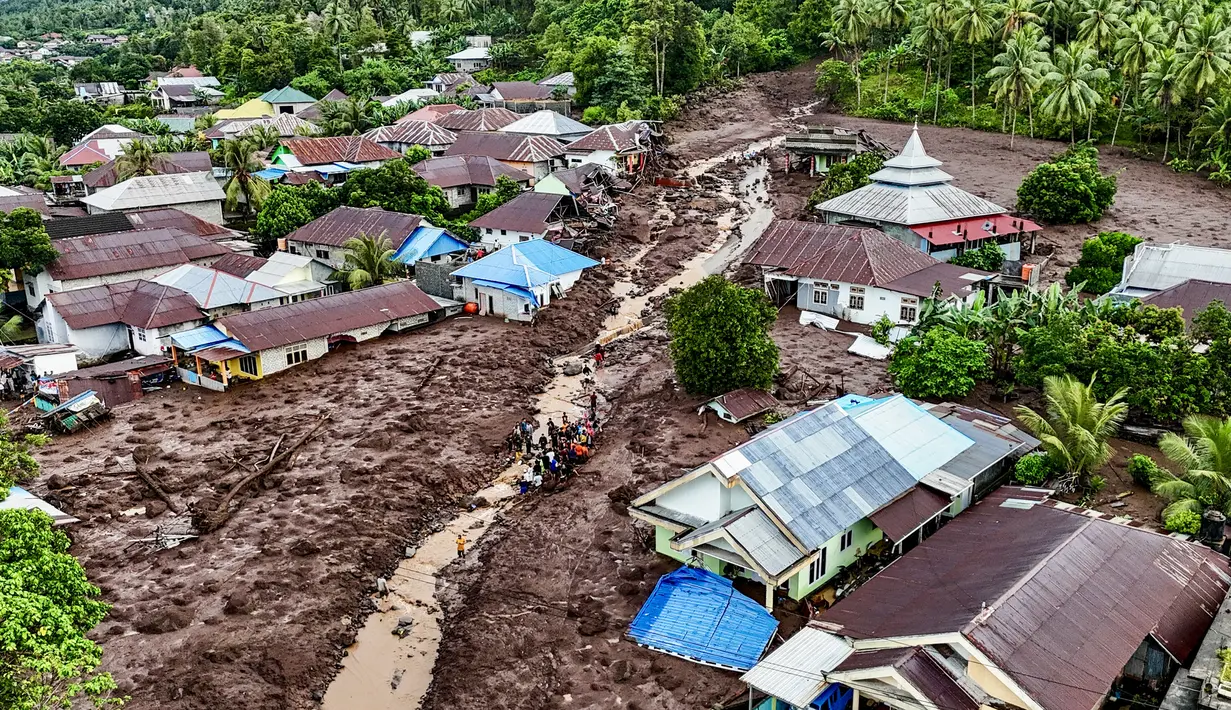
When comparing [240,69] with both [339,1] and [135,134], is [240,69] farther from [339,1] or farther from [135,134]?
[135,134]

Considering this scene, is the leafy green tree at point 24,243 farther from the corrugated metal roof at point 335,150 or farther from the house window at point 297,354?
the corrugated metal roof at point 335,150

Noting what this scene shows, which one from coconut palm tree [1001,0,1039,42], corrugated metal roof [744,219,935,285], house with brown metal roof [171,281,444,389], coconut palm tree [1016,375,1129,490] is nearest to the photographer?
coconut palm tree [1016,375,1129,490]

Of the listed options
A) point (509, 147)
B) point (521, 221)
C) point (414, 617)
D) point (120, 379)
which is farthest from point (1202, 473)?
point (509, 147)

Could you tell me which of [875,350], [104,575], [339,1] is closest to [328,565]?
[104,575]


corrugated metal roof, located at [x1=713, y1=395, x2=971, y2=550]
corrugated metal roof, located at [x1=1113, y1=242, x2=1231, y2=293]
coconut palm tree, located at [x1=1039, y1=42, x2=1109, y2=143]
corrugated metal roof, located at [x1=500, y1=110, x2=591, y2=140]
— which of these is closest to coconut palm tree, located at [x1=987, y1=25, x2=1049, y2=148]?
coconut palm tree, located at [x1=1039, y1=42, x2=1109, y2=143]

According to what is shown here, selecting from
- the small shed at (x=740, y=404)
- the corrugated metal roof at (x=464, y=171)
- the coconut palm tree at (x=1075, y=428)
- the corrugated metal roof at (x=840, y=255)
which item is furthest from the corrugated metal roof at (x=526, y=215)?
the coconut palm tree at (x=1075, y=428)

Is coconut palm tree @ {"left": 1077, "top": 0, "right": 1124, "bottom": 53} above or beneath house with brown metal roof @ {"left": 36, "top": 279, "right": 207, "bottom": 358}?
above

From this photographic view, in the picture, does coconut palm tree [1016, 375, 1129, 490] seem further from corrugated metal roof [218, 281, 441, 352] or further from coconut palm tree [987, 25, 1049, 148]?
coconut palm tree [987, 25, 1049, 148]
